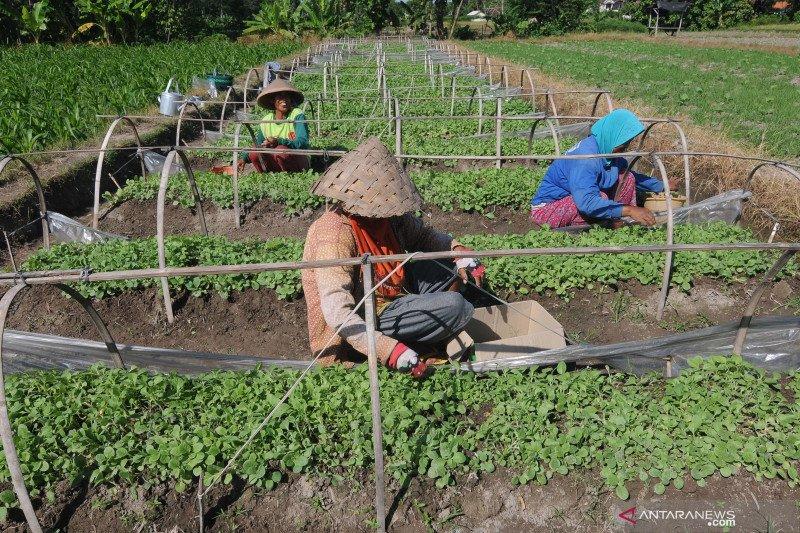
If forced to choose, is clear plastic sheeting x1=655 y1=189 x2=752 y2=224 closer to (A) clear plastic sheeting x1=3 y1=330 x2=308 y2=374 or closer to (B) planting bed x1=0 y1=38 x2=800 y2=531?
(B) planting bed x1=0 y1=38 x2=800 y2=531

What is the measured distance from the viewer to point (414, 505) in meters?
2.81

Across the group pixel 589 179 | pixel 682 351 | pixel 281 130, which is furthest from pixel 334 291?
pixel 281 130

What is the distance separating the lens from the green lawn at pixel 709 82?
1027 cm

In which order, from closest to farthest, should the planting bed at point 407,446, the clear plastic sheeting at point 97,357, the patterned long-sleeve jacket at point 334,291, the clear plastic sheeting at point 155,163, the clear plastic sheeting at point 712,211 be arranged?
the planting bed at point 407,446, the patterned long-sleeve jacket at point 334,291, the clear plastic sheeting at point 97,357, the clear plastic sheeting at point 712,211, the clear plastic sheeting at point 155,163

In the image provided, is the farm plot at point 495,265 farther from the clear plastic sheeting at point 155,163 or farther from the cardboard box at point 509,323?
the clear plastic sheeting at point 155,163

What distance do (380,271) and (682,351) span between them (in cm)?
209

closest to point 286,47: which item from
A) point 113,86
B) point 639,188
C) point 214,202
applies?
point 113,86

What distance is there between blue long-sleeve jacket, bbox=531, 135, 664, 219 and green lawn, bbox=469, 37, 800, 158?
182 inches

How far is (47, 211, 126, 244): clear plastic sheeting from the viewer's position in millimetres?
5902

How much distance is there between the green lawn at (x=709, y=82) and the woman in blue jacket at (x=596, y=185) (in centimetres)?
448

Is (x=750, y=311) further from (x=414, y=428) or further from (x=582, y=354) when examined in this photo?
(x=414, y=428)

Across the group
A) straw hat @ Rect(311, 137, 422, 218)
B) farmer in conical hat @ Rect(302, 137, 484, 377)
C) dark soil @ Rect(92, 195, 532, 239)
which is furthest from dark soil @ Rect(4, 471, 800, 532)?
dark soil @ Rect(92, 195, 532, 239)

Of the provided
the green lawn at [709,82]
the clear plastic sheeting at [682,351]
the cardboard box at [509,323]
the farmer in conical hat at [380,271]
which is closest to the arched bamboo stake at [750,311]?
the clear plastic sheeting at [682,351]

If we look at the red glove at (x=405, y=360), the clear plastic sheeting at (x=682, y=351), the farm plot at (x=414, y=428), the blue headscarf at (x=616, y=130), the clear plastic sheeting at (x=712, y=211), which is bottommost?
the farm plot at (x=414, y=428)
